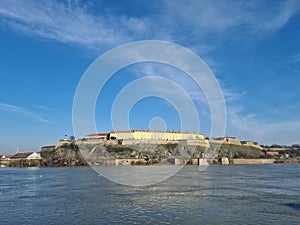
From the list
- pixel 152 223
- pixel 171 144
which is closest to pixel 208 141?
pixel 171 144

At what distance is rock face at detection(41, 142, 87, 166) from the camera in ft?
280

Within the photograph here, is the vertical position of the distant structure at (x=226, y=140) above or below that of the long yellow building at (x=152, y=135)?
below

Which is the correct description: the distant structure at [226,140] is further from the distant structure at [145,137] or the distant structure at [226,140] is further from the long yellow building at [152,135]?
the long yellow building at [152,135]

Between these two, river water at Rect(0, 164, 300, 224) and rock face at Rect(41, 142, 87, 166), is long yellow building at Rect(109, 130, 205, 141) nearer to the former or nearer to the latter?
rock face at Rect(41, 142, 87, 166)

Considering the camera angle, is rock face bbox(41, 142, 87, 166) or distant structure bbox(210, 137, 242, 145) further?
distant structure bbox(210, 137, 242, 145)

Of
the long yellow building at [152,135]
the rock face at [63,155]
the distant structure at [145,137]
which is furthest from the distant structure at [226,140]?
the rock face at [63,155]

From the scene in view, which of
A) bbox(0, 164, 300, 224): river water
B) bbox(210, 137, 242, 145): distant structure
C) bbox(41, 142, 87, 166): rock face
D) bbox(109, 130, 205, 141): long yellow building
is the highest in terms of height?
bbox(109, 130, 205, 141): long yellow building

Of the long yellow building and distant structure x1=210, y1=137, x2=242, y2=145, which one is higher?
the long yellow building

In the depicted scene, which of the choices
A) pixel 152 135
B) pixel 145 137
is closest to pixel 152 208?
pixel 145 137

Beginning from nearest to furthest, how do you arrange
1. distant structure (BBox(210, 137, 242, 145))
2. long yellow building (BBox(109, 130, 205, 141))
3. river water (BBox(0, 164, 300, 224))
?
river water (BBox(0, 164, 300, 224))
long yellow building (BBox(109, 130, 205, 141))
distant structure (BBox(210, 137, 242, 145))

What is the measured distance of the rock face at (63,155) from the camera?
85438 millimetres

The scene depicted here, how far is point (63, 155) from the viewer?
306 ft

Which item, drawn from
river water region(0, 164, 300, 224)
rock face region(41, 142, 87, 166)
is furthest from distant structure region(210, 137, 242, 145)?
river water region(0, 164, 300, 224)

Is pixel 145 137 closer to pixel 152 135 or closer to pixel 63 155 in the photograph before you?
pixel 152 135
